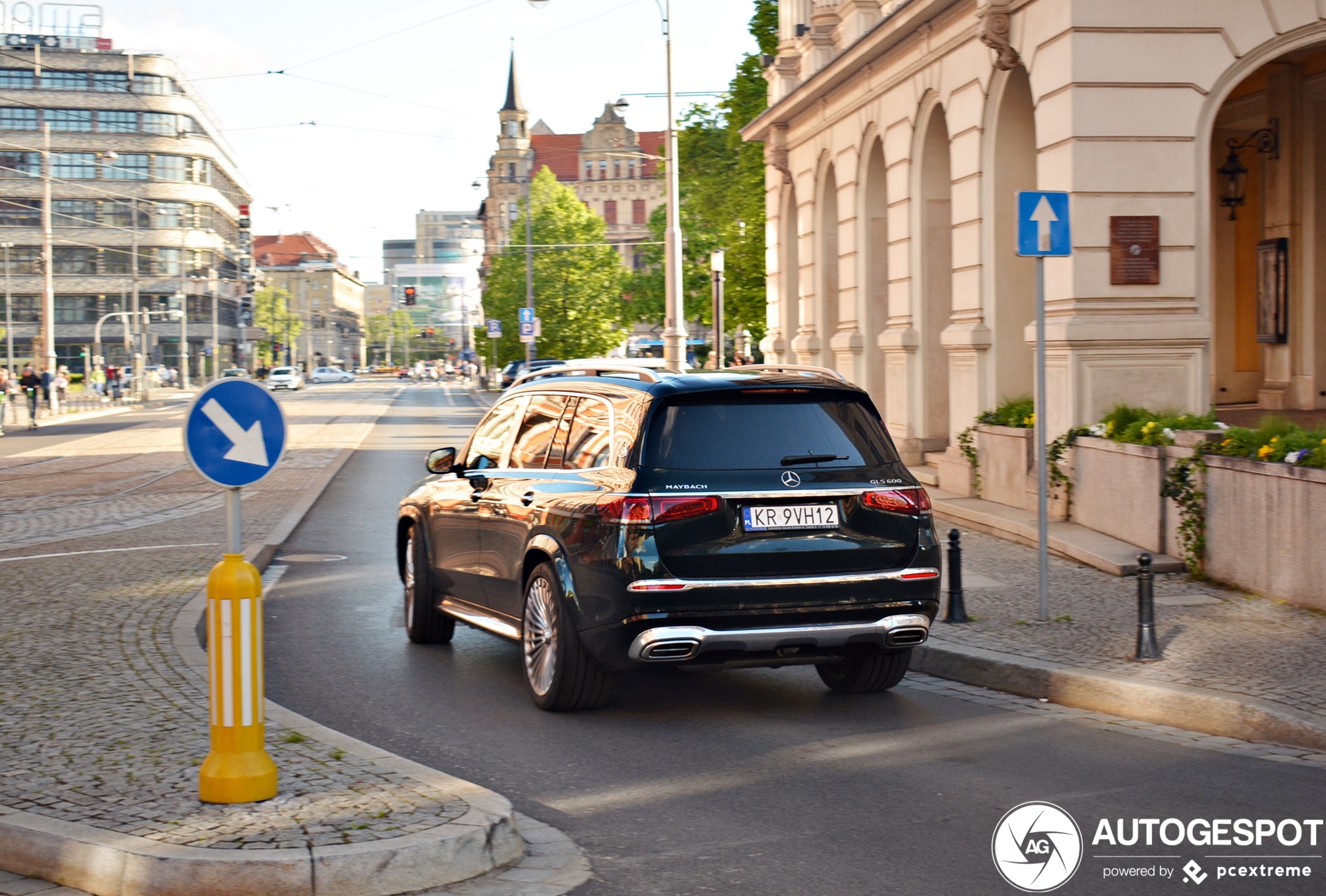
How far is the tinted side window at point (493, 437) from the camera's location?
8836 millimetres

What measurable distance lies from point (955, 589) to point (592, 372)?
292cm

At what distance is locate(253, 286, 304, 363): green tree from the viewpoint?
144m

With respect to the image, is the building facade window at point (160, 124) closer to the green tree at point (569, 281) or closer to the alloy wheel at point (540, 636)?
the green tree at point (569, 281)

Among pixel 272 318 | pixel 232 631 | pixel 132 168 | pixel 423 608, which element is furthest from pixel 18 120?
pixel 232 631

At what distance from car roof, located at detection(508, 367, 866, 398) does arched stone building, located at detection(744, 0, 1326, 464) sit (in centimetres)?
756

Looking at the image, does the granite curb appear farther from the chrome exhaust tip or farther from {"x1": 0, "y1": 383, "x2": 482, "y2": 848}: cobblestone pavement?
{"x1": 0, "y1": 383, "x2": 482, "y2": 848}: cobblestone pavement

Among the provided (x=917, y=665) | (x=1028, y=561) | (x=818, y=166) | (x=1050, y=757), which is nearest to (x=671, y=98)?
(x=818, y=166)

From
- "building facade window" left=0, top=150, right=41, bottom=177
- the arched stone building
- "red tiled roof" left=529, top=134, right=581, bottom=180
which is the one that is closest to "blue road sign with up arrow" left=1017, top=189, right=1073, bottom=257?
the arched stone building

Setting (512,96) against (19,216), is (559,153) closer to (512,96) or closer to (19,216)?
(512,96)

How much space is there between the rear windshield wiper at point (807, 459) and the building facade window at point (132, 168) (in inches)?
4043

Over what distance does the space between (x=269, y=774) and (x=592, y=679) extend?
219 cm

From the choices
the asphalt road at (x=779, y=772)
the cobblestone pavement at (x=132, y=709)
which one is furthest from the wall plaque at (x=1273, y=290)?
the asphalt road at (x=779, y=772)

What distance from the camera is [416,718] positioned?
7.50 metres

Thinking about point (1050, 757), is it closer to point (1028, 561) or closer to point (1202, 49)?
point (1028, 561)
